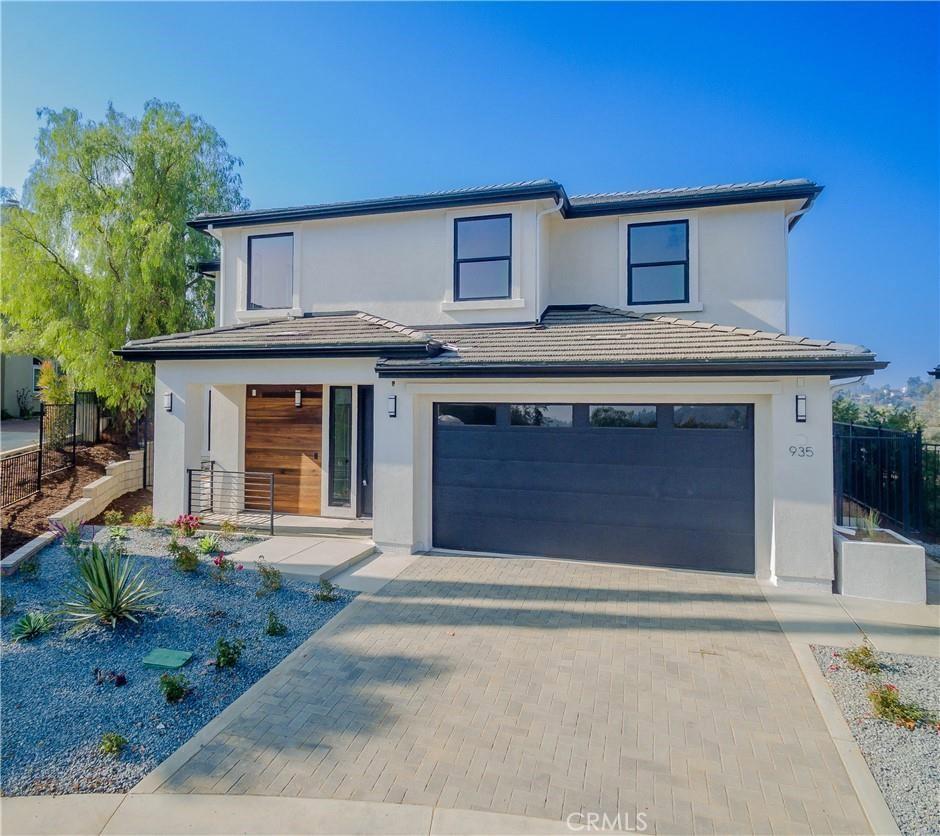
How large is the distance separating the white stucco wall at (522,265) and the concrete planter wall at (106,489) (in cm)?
400

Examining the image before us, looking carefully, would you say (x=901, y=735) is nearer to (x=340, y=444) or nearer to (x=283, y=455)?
(x=340, y=444)

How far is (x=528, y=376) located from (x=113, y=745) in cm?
634

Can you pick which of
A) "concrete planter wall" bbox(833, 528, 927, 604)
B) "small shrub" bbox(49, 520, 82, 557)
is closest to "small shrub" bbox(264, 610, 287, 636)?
"small shrub" bbox(49, 520, 82, 557)

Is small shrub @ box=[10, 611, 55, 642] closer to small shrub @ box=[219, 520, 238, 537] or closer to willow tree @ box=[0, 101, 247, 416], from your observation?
small shrub @ box=[219, 520, 238, 537]

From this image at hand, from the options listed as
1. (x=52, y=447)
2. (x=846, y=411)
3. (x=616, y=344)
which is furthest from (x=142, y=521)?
(x=846, y=411)

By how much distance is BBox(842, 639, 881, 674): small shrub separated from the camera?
5109mm

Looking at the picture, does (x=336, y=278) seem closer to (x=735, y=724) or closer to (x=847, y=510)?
(x=735, y=724)

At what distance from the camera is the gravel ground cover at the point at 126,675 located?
12.2ft

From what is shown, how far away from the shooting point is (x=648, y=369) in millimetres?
7688

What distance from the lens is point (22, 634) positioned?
5.59 meters

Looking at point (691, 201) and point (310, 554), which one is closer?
point (310, 554)

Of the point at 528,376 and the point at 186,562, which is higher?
the point at 528,376

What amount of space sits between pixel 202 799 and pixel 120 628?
10.1 ft

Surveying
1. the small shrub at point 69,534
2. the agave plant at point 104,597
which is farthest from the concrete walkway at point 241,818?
the small shrub at point 69,534
